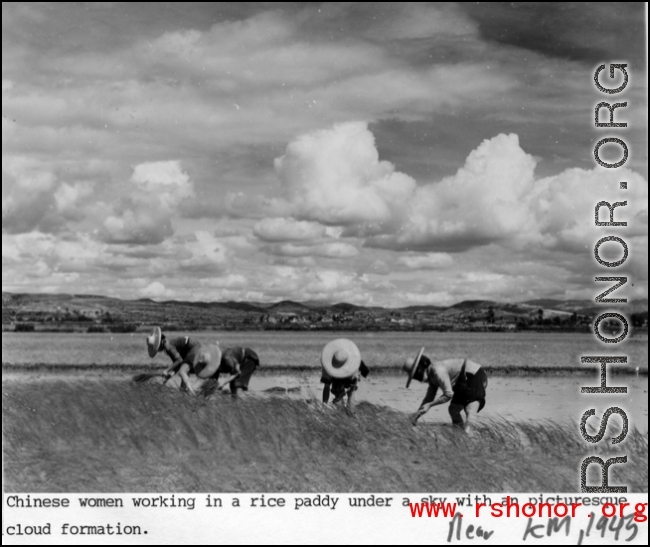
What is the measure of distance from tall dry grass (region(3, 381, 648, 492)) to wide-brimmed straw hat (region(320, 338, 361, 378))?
0.45 metres

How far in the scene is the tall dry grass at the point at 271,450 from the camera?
23.2 feet

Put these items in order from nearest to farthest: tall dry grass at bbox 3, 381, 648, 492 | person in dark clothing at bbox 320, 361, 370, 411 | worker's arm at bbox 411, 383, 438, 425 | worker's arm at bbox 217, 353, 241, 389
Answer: tall dry grass at bbox 3, 381, 648, 492 → worker's arm at bbox 411, 383, 438, 425 → person in dark clothing at bbox 320, 361, 370, 411 → worker's arm at bbox 217, 353, 241, 389

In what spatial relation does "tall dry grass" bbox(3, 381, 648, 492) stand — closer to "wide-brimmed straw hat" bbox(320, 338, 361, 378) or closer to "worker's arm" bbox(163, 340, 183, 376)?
"wide-brimmed straw hat" bbox(320, 338, 361, 378)

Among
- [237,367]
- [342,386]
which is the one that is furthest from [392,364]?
[342,386]

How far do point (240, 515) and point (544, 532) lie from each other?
9.73ft

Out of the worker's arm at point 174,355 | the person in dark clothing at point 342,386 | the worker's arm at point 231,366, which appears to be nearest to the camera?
the person in dark clothing at point 342,386

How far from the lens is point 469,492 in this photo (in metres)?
6.89

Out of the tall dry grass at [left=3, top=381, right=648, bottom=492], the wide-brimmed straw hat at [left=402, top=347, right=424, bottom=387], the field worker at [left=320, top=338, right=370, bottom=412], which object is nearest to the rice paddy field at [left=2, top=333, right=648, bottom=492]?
the tall dry grass at [left=3, top=381, right=648, bottom=492]

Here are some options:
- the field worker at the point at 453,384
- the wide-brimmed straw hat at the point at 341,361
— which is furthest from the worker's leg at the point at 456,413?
the wide-brimmed straw hat at the point at 341,361

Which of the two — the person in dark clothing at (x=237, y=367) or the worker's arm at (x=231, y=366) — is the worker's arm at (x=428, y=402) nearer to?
the person in dark clothing at (x=237, y=367)

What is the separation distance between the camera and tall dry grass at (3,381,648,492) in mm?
7082

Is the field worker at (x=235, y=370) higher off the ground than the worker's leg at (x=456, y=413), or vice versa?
the field worker at (x=235, y=370)

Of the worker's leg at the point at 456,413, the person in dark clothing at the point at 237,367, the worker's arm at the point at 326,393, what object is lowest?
the worker's leg at the point at 456,413

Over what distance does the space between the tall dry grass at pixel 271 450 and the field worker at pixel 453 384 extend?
20 centimetres
